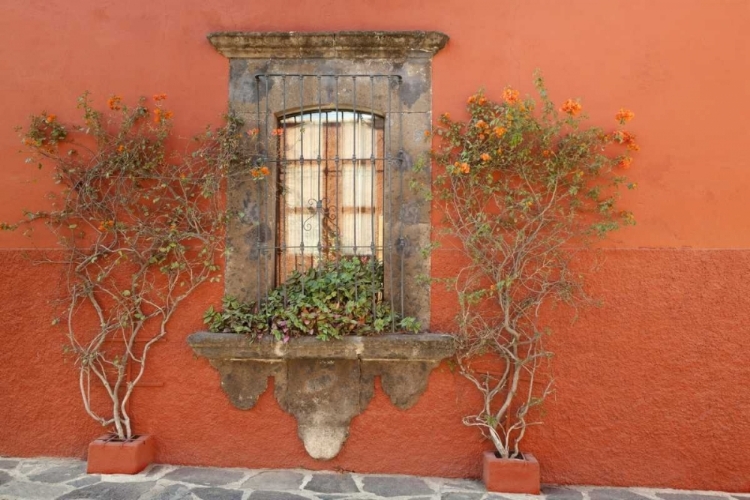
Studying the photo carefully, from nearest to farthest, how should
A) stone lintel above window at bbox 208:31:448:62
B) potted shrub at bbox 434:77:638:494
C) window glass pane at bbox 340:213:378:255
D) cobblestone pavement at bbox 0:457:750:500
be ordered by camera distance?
cobblestone pavement at bbox 0:457:750:500, potted shrub at bbox 434:77:638:494, stone lintel above window at bbox 208:31:448:62, window glass pane at bbox 340:213:378:255

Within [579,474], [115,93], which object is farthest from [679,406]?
[115,93]

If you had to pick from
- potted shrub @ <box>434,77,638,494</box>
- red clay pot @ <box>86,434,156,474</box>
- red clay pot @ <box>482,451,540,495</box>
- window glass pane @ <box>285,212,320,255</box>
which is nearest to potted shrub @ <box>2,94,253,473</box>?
red clay pot @ <box>86,434,156,474</box>

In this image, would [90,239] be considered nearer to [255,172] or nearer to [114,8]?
[255,172]

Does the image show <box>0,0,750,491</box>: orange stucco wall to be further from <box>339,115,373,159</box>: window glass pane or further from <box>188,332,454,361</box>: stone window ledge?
<box>339,115,373,159</box>: window glass pane

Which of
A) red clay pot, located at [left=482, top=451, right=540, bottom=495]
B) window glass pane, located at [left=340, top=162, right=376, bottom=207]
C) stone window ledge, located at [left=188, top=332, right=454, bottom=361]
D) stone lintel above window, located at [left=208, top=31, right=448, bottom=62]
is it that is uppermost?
stone lintel above window, located at [left=208, top=31, right=448, bottom=62]

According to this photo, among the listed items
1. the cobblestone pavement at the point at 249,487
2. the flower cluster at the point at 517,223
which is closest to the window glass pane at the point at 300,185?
the flower cluster at the point at 517,223

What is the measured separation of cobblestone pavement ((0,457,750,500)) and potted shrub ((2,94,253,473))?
290mm

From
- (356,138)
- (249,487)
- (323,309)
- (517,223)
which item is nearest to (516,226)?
(517,223)

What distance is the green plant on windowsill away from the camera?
3451 millimetres

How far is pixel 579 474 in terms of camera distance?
344cm

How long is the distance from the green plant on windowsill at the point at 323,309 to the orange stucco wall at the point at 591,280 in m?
0.27

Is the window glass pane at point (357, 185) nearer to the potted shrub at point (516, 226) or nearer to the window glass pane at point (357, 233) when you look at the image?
the window glass pane at point (357, 233)

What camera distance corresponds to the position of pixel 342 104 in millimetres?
3650

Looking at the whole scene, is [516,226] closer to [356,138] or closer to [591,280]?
[591,280]
